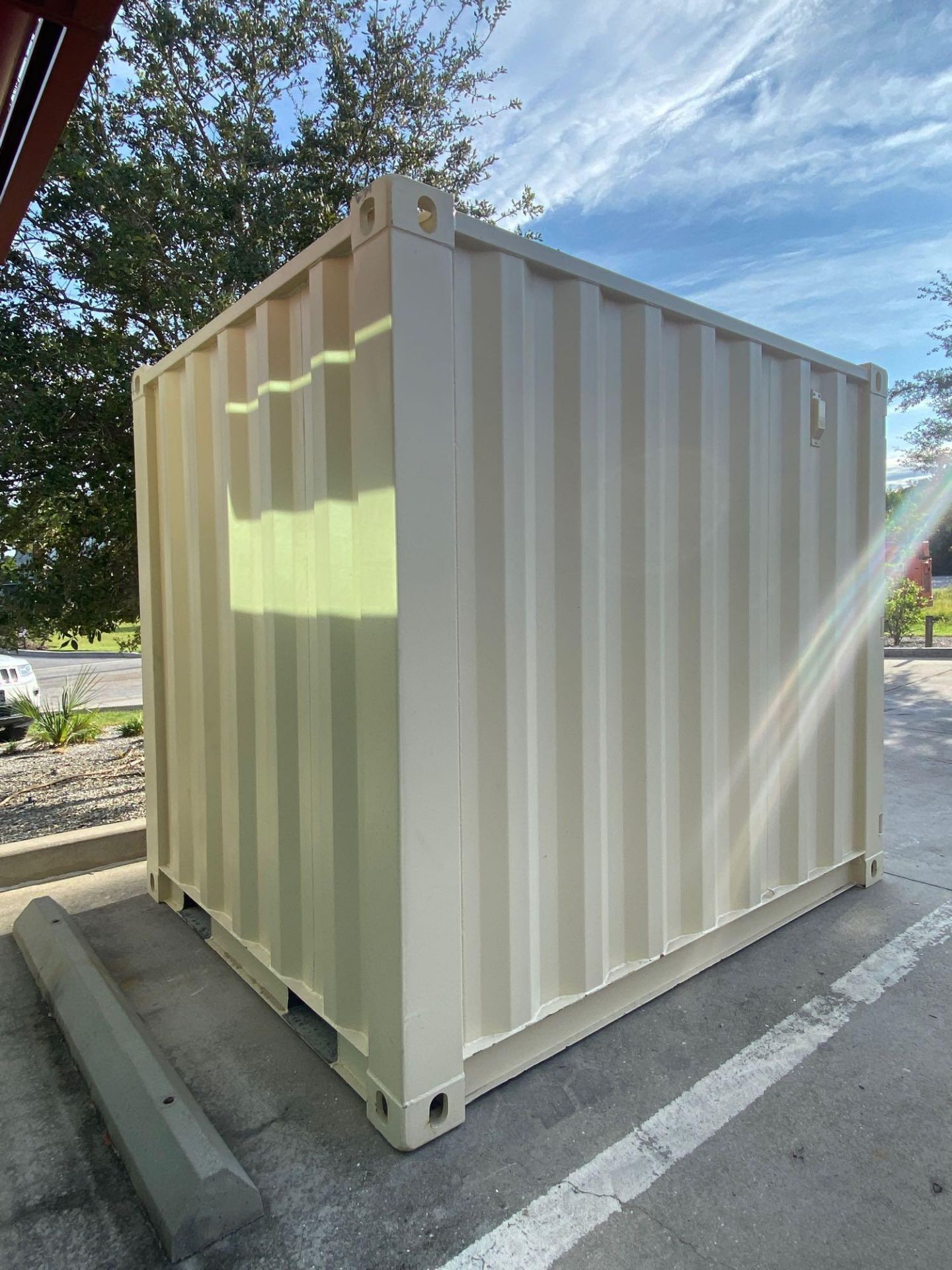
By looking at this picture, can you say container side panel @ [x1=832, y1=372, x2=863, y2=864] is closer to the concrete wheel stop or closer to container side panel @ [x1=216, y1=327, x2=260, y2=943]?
container side panel @ [x1=216, y1=327, x2=260, y2=943]

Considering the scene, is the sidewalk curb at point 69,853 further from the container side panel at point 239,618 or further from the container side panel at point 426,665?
A: the container side panel at point 426,665

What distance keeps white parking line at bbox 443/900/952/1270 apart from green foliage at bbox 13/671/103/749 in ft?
24.7

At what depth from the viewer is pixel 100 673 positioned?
17312 mm

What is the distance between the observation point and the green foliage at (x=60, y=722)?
7723 mm

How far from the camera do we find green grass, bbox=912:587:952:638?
14.0 m

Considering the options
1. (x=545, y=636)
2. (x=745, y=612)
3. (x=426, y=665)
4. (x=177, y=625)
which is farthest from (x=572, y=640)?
(x=177, y=625)

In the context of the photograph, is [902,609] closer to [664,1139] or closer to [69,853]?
[664,1139]

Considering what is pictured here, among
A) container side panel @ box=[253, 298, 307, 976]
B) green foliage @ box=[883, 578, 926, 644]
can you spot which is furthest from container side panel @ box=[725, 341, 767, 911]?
green foliage @ box=[883, 578, 926, 644]

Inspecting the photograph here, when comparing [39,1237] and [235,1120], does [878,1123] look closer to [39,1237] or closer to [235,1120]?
[235,1120]

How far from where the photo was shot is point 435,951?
6.01ft

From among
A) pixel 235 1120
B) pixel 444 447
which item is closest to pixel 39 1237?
pixel 235 1120

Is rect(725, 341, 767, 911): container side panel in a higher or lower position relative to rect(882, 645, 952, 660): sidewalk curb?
higher

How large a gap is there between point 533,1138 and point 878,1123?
926mm

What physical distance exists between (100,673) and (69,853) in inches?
601
